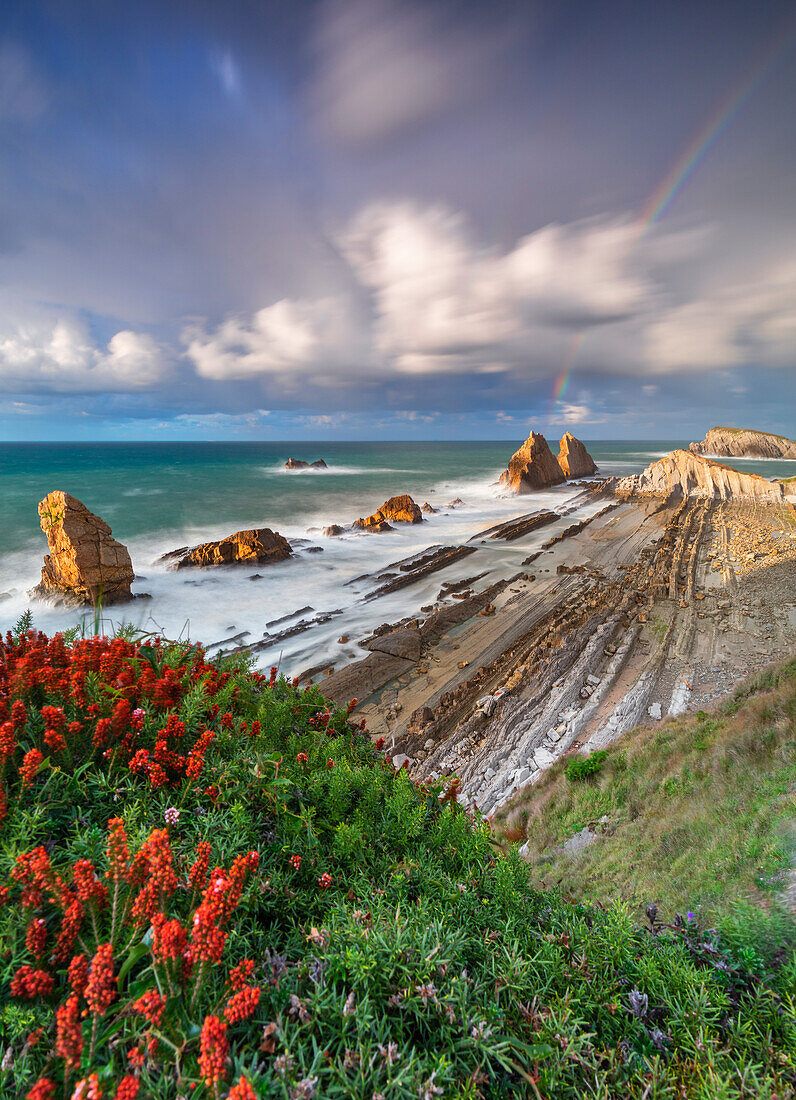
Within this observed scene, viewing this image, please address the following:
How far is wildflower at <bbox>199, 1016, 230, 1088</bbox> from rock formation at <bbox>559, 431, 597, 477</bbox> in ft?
231

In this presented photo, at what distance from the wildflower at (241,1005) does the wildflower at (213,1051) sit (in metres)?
0.06

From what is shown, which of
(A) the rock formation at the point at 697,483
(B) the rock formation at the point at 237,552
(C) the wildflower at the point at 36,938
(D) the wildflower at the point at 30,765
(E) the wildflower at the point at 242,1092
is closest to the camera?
(E) the wildflower at the point at 242,1092

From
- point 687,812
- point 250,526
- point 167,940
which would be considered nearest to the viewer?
point 167,940

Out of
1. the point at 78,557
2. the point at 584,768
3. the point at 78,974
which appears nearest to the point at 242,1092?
the point at 78,974

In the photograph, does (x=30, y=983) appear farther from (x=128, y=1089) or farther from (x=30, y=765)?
(x=30, y=765)

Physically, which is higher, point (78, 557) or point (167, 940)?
point (167, 940)

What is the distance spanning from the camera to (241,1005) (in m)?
1.13

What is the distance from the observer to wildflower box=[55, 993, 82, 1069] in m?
1.06

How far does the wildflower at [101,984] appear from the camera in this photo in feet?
3.82

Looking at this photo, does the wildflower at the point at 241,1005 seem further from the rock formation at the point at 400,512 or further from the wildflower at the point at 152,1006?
the rock formation at the point at 400,512

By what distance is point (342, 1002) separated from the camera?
1315 mm

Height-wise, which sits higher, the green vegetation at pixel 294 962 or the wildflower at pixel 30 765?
the wildflower at pixel 30 765

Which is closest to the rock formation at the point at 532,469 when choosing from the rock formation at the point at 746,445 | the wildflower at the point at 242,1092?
the wildflower at the point at 242,1092

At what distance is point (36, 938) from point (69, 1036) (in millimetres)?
411
